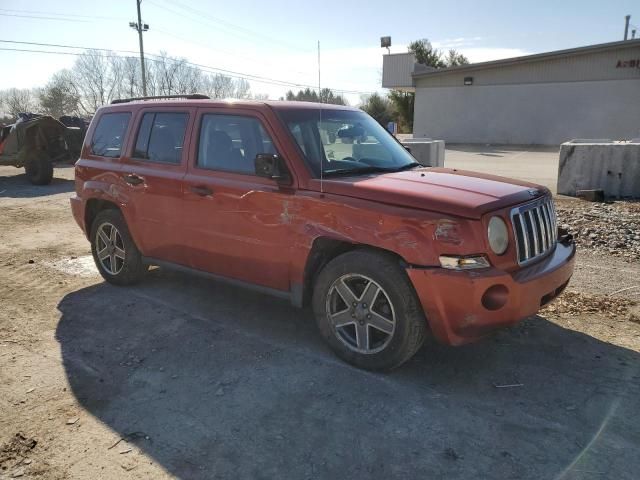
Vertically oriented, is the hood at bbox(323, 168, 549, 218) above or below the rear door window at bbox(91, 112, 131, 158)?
below

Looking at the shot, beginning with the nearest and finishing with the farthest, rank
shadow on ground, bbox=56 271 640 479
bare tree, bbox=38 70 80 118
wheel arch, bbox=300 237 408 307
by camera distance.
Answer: shadow on ground, bbox=56 271 640 479 < wheel arch, bbox=300 237 408 307 < bare tree, bbox=38 70 80 118

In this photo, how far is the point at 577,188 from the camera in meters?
10.3

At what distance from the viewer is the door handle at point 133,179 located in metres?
4.85

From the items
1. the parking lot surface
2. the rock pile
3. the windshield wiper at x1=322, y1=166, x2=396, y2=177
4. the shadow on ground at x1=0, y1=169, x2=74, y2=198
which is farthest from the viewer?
the parking lot surface

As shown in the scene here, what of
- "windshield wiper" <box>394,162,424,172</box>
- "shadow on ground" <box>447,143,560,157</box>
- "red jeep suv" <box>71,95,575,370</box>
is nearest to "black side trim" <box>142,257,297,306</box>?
"red jeep suv" <box>71,95,575,370</box>

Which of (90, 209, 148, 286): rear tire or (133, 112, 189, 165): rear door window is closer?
(133, 112, 189, 165): rear door window

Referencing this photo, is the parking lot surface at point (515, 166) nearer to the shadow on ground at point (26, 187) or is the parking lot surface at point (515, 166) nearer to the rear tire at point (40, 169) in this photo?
the shadow on ground at point (26, 187)

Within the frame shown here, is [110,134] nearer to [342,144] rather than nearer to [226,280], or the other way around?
[226,280]

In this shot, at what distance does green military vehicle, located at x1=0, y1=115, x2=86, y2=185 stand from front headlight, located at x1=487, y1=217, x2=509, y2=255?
13495 mm

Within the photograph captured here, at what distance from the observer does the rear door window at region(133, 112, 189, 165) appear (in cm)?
459

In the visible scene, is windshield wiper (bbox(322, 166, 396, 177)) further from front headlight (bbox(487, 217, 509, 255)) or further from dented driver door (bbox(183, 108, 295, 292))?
front headlight (bbox(487, 217, 509, 255))

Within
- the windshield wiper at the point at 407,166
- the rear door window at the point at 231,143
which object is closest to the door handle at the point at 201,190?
the rear door window at the point at 231,143

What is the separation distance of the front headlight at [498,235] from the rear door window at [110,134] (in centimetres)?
374

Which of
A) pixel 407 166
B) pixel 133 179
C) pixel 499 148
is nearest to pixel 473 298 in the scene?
pixel 407 166
